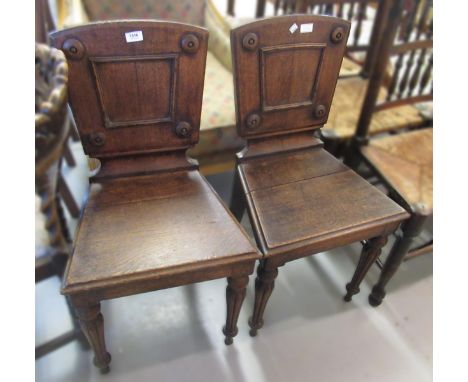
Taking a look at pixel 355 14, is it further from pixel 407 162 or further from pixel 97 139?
pixel 97 139

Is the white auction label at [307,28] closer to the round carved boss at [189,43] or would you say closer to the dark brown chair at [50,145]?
the round carved boss at [189,43]

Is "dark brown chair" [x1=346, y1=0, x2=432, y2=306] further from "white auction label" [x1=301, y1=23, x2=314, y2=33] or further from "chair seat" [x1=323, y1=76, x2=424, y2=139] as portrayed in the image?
"white auction label" [x1=301, y1=23, x2=314, y2=33]

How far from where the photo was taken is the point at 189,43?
0.88 m

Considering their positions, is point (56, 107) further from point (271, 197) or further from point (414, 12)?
point (414, 12)

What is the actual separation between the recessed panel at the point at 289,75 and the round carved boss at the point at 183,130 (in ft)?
0.80

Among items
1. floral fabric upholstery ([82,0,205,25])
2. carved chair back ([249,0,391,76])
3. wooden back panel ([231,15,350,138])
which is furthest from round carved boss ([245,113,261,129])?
floral fabric upholstery ([82,0,205,25])

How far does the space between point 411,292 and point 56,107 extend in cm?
143

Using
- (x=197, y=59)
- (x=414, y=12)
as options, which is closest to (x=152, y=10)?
(x=197, y=59)

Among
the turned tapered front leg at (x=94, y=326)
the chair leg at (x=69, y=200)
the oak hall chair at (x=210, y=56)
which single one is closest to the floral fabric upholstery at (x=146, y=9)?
the oak hall chair at (x=210, y=56)

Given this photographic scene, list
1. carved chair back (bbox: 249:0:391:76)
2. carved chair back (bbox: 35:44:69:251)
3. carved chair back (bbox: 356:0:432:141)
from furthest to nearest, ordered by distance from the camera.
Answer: carved chair back (bbox: 249:0:391:76), carved chair back (bbox: 356:0:432:141), carved chair back (bbox: 35:44:69:251)

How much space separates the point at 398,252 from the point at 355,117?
0.61m

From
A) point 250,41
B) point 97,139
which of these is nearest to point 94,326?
point 97,139

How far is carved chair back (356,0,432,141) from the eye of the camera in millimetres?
1110

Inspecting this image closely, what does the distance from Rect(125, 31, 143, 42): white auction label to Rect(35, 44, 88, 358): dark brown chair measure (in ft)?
0.53
